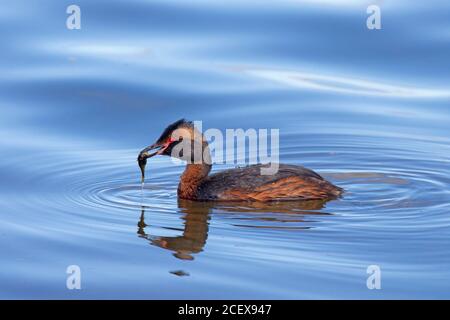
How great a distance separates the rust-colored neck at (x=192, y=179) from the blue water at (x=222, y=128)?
19 cm

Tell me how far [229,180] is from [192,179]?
17.7 inches

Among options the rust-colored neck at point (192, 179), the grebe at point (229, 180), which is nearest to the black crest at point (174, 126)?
the grebe at point (229, 180)

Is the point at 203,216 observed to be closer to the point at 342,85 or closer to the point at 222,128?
the point at 222,128

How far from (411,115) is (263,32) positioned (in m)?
3.41

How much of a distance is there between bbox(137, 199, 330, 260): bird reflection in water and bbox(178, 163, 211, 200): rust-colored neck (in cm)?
10

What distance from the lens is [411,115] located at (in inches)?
578

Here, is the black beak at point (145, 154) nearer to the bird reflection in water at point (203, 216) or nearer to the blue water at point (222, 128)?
the blue water at point (222, 128)

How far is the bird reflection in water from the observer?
10000mm

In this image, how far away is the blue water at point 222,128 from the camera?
9.27 meters

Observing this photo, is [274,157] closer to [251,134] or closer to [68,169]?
[251,134]

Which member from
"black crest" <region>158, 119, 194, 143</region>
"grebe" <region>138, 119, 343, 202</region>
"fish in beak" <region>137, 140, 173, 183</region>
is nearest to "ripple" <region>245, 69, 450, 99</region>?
"grebe" <region>138, 119, 343, 202</region>

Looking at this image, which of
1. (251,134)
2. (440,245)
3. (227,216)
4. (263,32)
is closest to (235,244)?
(227,216)

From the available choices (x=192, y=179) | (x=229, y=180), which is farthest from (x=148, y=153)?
(x=229, y=180)
